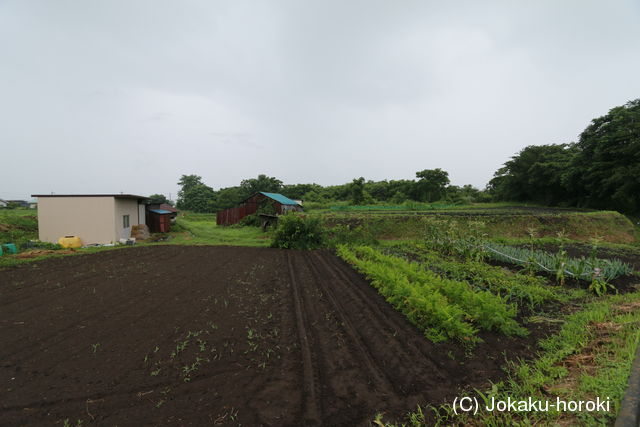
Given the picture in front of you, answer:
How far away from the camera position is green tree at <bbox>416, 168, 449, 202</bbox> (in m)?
38.8

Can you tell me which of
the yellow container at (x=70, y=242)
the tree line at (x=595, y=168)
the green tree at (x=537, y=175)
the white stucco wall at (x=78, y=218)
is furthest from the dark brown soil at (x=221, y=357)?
the green tree at (x=537, y=175)

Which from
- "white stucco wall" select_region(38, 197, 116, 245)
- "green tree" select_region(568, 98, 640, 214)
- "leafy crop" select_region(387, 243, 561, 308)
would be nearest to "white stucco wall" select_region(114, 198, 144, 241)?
"white stucco wall" select_region(38, 197, 116, 245)

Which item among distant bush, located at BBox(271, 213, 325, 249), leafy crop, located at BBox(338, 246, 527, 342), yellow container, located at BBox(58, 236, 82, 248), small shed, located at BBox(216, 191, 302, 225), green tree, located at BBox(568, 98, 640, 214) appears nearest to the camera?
leafy crop, located at BBox(338, 246, 527, 342)

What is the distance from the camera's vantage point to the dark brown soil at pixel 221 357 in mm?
2719

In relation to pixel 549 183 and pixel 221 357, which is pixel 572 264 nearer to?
pixel 221 357

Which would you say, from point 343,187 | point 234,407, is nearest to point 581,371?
point 234,407

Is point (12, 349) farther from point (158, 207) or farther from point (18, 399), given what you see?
point (158, 207)

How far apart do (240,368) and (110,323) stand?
3148 mm

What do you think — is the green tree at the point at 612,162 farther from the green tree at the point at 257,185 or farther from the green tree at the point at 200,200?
the green tree at the point at 200,200

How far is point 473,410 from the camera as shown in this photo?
2.62 m

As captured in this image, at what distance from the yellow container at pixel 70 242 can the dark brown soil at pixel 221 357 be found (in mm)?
7361

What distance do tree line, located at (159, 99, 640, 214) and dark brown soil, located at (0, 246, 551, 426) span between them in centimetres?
2774

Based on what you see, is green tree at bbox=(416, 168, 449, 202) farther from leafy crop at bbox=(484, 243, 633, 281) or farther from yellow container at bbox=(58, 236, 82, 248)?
yellow container at bbox=(58, 236, 82, 248)

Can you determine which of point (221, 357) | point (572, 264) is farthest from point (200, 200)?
point (572, 264)
